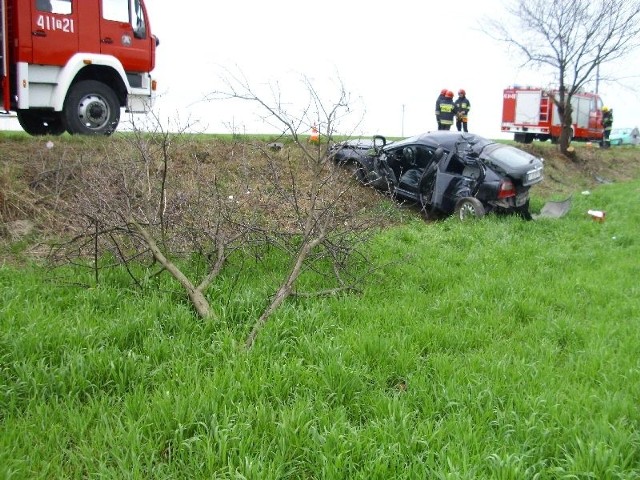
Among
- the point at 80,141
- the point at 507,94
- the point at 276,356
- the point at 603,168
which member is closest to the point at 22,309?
the point at 276,356

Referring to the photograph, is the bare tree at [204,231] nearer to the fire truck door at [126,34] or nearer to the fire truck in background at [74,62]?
the fire truck in background at [74,62]

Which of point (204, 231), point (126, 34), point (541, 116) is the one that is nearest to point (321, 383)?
point (204, 231)

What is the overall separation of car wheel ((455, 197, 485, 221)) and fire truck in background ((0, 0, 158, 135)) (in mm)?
5423

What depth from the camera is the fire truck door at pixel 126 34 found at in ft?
30.6

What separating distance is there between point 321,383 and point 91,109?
7.75m

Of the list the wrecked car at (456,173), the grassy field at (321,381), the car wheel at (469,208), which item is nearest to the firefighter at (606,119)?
the wrecked car at (456,173)

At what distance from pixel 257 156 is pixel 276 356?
7560 millimetres

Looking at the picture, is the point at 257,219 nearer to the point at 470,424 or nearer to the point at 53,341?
the point at 53,341

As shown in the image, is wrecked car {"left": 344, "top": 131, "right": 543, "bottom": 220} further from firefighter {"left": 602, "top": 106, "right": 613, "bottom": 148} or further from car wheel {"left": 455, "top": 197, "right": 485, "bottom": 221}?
firefighter {"left": 602, "top": 106, "right": 613, "bottom": 148}

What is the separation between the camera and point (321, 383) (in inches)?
129

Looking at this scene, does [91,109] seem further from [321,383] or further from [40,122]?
[321,383]

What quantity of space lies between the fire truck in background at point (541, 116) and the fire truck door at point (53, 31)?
19599mm

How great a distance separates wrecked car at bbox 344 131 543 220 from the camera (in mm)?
9328

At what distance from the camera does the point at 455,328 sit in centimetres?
428
